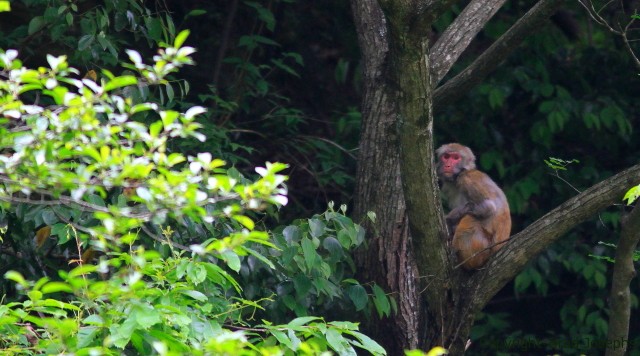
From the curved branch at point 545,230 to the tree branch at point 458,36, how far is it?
109 cm

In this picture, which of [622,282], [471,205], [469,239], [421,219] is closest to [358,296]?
[421,219]

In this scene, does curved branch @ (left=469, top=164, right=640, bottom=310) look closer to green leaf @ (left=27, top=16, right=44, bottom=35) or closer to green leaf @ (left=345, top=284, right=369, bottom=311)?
green leaf @ (left=345, top=284, right=369, bottom=311)

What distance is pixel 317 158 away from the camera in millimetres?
7344

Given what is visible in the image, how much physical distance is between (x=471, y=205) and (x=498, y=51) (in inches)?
68.2

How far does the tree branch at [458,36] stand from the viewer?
5516mm

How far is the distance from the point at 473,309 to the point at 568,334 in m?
3.04

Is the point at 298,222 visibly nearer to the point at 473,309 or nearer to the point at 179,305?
the point at 473,309

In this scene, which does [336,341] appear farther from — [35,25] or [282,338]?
[35,25]

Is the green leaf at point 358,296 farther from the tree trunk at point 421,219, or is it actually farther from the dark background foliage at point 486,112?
the dark background foliage at point 486,112

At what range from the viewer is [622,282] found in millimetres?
4988

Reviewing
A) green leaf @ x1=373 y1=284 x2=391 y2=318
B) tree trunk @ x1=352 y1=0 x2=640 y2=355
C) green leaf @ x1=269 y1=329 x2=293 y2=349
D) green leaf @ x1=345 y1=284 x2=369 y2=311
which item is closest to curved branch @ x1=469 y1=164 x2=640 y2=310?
tree trunk @ x1=352 y1=0 x2=640 y2=355

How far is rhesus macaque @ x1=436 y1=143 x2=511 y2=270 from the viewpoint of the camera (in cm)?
671

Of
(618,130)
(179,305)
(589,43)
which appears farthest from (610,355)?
(589,43)

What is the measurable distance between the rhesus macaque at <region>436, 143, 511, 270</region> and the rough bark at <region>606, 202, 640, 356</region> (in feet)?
4.82
